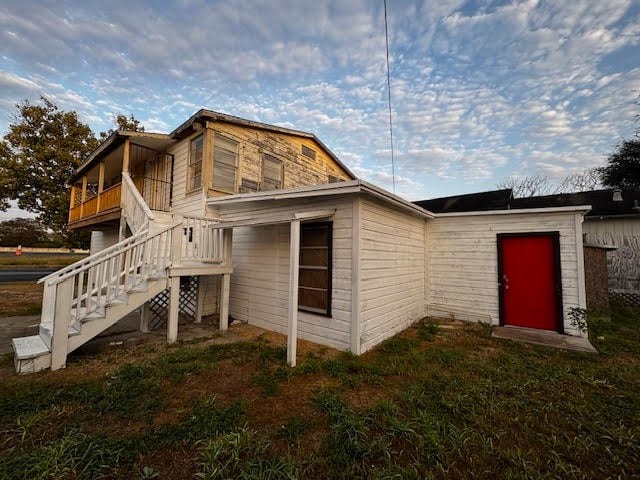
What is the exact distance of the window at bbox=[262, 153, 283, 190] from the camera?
8302mm


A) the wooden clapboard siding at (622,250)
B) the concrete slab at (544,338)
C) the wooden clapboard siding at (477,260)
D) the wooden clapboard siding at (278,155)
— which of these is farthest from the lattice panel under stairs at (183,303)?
the wooden clapboard siding at (622,250)

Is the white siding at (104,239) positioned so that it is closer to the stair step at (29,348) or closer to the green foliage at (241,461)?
the stair step at (29,348)

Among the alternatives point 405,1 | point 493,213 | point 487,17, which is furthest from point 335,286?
point 487,17

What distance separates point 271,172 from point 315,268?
4.97 meters

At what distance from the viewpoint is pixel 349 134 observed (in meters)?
11.3

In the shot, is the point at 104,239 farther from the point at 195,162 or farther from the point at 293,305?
the point at 293,305

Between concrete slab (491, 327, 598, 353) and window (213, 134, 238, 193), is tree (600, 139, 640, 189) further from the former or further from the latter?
window (213, 134, 238, 193)

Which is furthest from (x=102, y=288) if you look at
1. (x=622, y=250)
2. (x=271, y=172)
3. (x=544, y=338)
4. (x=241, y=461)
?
(x=622, y=250)

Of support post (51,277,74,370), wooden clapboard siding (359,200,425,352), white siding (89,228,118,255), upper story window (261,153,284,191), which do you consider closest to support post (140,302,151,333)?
A: support post (51,277,74,370)

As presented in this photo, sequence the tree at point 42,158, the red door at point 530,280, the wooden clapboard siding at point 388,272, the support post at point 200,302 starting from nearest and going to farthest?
the wooden clapboard siding at point 388,272, the red door at point 530,280, the support post at point 200,302, the tree at point 42,158

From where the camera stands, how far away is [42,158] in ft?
46.2

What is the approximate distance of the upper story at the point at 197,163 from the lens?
22.4ft

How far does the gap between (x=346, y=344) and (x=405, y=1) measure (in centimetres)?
680

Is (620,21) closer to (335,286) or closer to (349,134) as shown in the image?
(349,134)
